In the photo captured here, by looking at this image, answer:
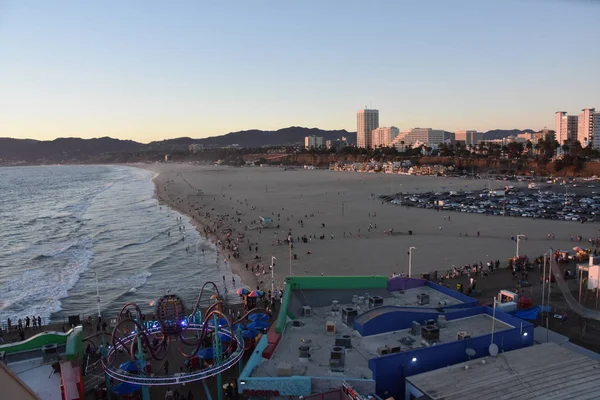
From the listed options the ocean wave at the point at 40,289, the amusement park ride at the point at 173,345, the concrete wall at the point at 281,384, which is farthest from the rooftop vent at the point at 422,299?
the ocean wave at the point at 40,289

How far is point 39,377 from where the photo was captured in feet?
43.4

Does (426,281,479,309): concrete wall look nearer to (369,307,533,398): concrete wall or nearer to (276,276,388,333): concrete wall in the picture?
(369,307,533,398): concrete wall

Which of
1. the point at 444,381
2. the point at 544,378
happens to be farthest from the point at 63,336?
the point at 544,378

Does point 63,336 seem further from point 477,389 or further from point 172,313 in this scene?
point 477,389

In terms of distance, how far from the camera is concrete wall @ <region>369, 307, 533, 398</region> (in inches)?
446

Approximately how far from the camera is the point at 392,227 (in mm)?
42094

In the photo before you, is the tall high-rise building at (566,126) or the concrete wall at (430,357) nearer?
Answer: the concrete wall at (430,357)

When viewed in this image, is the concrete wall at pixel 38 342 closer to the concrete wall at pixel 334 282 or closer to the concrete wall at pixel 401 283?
the concrete wall at pixel 334 282

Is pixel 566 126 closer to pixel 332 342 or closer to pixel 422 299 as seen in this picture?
pixel 422 299

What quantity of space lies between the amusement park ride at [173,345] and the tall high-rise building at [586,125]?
541ft

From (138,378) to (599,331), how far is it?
1606 cm

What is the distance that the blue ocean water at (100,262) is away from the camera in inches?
980

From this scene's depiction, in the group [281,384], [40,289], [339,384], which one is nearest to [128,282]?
[40,289]

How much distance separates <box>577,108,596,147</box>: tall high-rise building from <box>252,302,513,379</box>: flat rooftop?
161561mm
